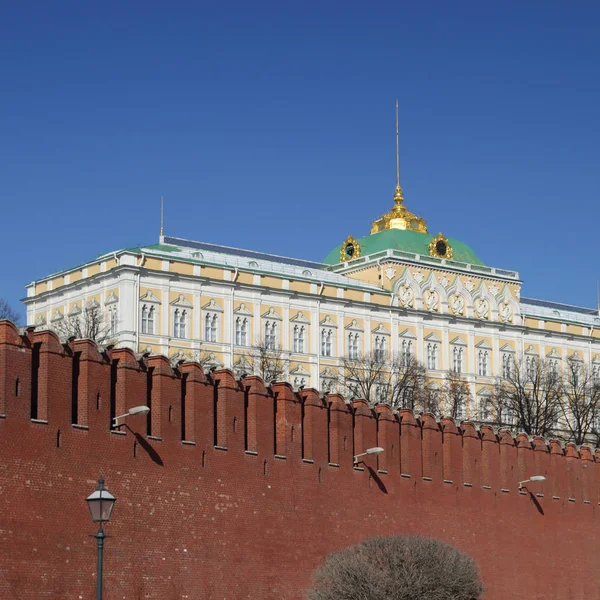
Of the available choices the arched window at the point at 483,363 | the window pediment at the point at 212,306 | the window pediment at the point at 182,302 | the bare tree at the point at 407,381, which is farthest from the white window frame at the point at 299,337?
the arched window at the point at 483,363

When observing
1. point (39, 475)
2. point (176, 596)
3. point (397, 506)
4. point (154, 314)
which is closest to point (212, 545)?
point (176, 596)

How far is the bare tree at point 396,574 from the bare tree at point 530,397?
43832mm

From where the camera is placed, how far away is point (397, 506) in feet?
154

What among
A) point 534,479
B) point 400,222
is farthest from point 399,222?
point 534,479

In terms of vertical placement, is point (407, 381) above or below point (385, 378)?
below

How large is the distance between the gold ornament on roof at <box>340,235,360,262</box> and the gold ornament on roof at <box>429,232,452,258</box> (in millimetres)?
5333

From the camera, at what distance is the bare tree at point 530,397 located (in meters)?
89.4

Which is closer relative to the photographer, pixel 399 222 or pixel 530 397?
pixel 530 397

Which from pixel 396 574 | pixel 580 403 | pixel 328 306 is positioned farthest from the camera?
pixel 328 306

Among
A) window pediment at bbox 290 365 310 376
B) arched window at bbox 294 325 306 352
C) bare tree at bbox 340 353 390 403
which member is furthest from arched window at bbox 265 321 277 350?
bare tree at bbox 340 353 390 403

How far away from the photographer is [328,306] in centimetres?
10531

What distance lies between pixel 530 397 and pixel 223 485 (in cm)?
6335

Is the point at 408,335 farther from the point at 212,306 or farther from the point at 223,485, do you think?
the point at 223,485

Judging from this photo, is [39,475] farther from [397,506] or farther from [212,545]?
[397,506]
